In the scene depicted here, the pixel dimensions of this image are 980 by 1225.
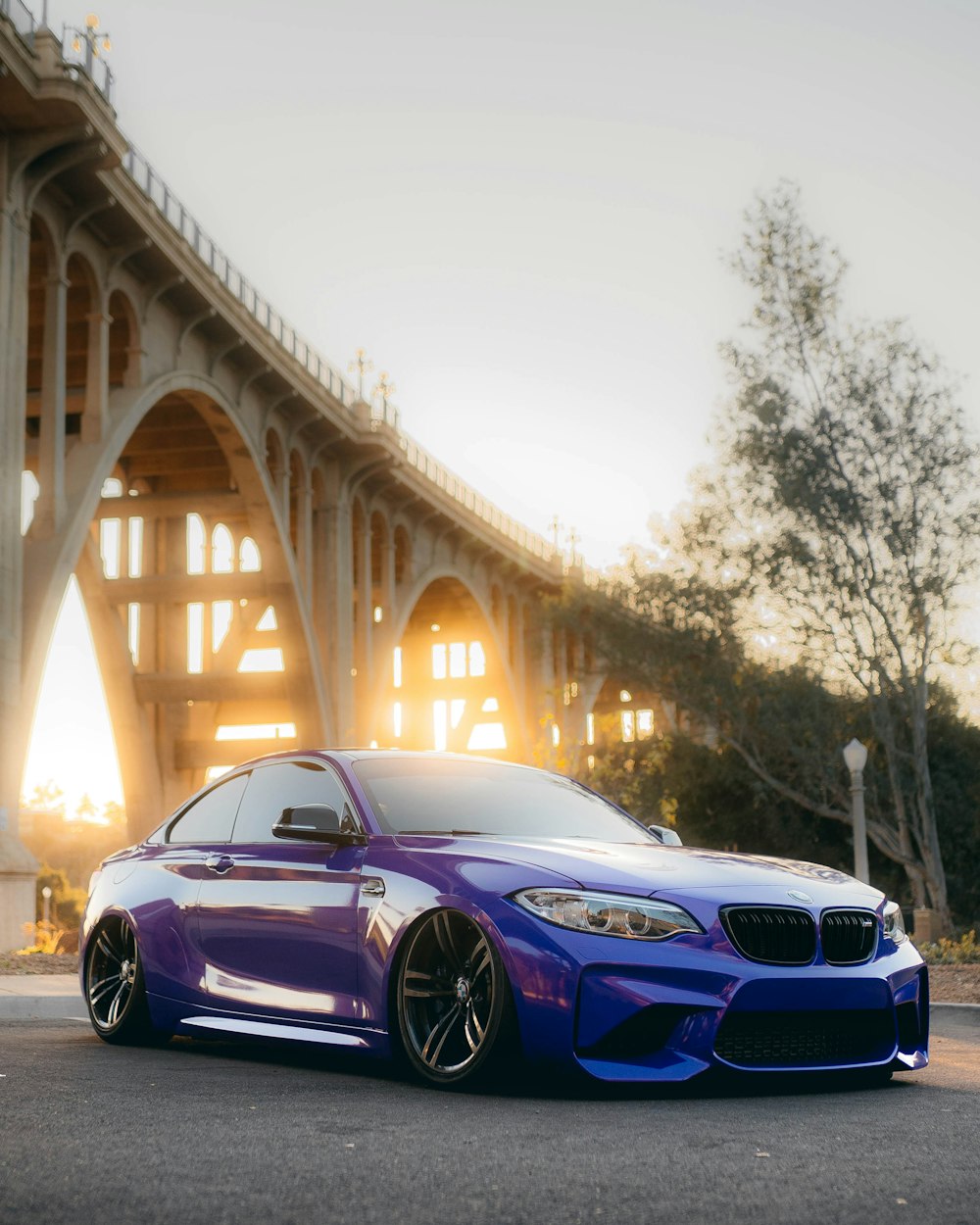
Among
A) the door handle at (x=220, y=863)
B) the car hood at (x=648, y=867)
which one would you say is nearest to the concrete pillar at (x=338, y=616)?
the door handle at (x=220, y=863)

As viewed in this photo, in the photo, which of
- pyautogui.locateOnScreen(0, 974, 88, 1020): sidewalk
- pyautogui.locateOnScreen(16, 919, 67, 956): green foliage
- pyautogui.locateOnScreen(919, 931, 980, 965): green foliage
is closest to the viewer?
pyautogui.locateOnScreen(0, 974, 88, 1020): sidewalk

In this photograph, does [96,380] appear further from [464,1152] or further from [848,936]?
[464,1152]

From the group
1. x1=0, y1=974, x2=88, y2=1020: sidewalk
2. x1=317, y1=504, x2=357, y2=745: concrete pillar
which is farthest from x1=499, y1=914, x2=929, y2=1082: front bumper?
x1=317, y1=504, x2=357, y2=745: concrete pillar

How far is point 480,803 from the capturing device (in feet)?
21.7

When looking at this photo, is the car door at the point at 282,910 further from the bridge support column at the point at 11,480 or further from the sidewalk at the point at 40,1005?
the bridge support column at the point at 11,480

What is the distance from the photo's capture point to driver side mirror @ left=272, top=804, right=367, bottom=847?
6102 mm

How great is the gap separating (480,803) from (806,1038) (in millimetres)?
1734

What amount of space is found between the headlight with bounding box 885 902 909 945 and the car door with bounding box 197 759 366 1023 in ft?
6.63

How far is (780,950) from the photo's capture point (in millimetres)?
5480

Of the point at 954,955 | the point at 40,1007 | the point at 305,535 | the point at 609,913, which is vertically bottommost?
the point at 954,955

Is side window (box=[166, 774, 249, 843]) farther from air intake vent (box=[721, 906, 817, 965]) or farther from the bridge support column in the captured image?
the bridge support column

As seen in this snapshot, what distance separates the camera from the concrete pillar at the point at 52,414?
24.4 meters

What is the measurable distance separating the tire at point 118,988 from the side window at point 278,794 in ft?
2.92

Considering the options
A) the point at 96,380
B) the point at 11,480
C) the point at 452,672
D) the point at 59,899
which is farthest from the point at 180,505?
the point at 59,899
